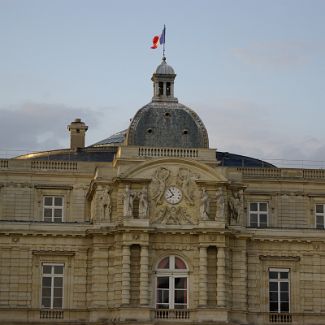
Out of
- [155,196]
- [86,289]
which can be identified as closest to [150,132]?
[155,196]

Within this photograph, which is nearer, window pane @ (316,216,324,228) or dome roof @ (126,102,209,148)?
dome roof @ (126,102,209,148)

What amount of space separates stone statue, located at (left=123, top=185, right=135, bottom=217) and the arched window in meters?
3.22

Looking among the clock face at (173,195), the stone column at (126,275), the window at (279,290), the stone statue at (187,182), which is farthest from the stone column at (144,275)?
the window at (279,290)

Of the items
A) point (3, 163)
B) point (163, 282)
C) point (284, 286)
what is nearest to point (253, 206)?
point (284, 286)

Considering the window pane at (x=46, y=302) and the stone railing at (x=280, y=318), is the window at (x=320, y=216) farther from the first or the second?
the window pane at (x=46, y=302)

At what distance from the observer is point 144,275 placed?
6197 centimetres

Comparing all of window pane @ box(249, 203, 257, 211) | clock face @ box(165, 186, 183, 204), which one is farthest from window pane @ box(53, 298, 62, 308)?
window pane @ box(249, 203, 257, 211)

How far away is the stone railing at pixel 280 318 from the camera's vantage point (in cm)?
6438

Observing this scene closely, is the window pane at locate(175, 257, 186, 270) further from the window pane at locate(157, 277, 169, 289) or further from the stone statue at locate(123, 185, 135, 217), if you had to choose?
the stone statue at locate(123, 185, 135, 217)

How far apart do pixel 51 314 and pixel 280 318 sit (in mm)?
12660

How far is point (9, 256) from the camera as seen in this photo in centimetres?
6381

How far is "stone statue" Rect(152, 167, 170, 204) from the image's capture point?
63.5 meters

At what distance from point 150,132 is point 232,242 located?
27.5 ft

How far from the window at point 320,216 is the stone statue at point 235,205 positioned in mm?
8227
